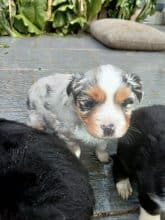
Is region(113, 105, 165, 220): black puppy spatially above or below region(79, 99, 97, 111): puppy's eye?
below

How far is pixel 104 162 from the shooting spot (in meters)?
2.38

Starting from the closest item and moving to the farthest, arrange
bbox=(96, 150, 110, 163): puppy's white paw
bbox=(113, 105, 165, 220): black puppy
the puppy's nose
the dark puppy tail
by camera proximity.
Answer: the dark puppy tail < bbox=(113, 105, 165, 220): black puppy < the puppy's nose < bbox=(96, 150, 110, 163): puppy's white paw

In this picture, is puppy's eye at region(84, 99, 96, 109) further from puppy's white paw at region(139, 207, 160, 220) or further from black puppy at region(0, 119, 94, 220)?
puppy's white paw at region(139, 207, 160, 220)

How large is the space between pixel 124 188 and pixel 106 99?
50 centimetres

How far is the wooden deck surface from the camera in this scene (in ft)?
7.16

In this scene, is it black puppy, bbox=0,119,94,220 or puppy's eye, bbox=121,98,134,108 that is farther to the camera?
puppy's eye, bbox=121,98,134,108

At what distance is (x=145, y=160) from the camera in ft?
5.98

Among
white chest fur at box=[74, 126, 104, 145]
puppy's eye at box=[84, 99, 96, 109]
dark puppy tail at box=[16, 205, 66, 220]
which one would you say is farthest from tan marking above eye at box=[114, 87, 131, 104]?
dark puppy tail at box=[16, 205, 66, 220]

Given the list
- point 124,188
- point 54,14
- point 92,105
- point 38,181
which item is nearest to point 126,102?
point 92,105

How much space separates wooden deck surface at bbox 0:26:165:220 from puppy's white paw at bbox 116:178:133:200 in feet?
0.08

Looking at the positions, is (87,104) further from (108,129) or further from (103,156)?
(103,156)

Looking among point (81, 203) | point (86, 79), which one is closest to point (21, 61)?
point (86, 79)

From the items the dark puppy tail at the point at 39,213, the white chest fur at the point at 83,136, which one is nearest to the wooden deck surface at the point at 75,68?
the white chest fur at the point at 83,136

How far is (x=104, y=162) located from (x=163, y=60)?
7.77 ft
